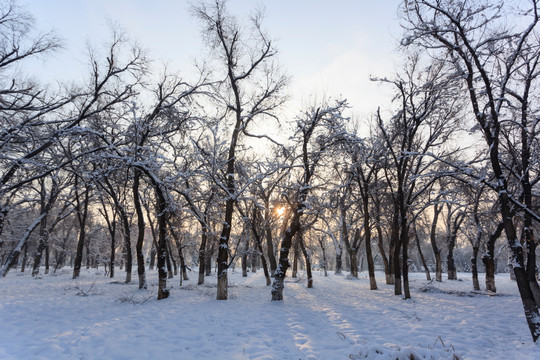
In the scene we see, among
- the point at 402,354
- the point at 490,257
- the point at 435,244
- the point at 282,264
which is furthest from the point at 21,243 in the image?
the point at 435,244

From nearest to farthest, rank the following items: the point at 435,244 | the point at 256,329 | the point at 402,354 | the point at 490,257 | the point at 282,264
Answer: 1. the point at 402,354
2. the point at 256,329
3. the point at 282,264
4. the point at 490,257
5. the point at 435,244

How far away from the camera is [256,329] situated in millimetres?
7332

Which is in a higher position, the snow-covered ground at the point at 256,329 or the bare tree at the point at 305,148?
the bare tree at the point at 305,148

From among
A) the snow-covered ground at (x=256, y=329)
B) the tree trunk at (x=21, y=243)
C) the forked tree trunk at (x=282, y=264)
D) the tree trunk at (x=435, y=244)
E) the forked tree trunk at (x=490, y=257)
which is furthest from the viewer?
the tree trunk at (x=435, y=244)

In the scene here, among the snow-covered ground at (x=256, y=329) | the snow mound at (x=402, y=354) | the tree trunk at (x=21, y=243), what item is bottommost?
the snow-covered ground at (x=256, y=329)

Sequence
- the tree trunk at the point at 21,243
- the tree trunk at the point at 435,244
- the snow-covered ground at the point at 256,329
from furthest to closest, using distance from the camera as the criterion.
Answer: the tree trunk at the point at 435,244
the tree trunk at the point at 21,243
the snow-covered ground at the point at 256,329

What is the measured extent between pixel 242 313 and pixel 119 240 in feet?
106

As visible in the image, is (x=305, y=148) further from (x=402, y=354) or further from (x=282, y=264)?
(x=402, y=354)

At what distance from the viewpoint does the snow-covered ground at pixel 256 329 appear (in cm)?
558

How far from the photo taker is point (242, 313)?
9.15 m

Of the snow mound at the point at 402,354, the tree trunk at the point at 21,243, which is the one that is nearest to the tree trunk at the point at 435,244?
the snow mound at the point at 402,354

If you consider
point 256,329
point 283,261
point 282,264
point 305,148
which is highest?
point 305,148

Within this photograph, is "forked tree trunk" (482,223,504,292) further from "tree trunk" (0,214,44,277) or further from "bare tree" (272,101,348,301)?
"tree trunk" (0,214,44,277)

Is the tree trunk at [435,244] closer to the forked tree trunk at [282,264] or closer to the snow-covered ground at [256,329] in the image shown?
the snow-covered ground at [256,329]
